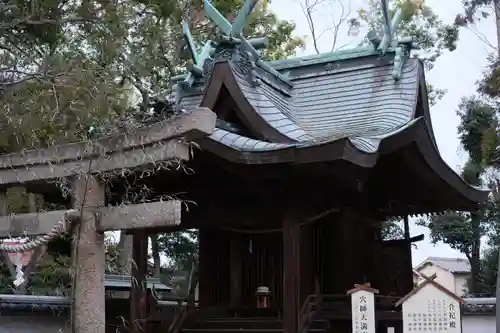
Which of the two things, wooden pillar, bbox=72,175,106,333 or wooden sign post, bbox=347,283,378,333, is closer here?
wooden pillar, bbox=72,175,106,333

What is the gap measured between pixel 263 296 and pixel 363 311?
94.9 inches

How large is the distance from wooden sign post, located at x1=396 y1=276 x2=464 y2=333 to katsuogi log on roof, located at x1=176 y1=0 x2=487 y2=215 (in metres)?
1.32

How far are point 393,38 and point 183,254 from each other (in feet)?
57.1

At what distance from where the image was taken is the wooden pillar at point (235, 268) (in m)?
8.68

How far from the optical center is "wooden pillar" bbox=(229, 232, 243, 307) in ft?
28.5

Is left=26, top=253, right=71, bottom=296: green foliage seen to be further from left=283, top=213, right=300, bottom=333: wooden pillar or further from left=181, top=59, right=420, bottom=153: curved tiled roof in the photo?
left=283, top=213, right=300, bottom=333: wooden pillar

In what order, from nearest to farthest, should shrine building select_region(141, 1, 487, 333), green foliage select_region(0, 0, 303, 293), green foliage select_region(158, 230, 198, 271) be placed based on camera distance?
shrine building select_region(141, 1, 487, 333) < green foliage select_region(0, 0, 303, 293) < green foliage select_region(158, 230, 198, 271)

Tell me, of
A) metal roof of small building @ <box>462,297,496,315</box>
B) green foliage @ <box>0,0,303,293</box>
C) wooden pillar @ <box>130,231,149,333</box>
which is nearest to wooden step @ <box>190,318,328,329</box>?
wooden pillar @ <box>130,231,149,333</box>

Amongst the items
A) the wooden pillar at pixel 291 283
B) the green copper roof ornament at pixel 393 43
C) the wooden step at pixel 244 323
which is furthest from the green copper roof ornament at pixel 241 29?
the wooden step at pixel 244 323

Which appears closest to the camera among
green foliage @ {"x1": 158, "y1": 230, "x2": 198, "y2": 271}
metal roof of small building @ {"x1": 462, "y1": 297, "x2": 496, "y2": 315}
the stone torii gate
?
the stone torii gate

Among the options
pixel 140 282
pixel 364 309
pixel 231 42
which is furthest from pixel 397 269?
pixel 231 42

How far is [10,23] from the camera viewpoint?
7461 mm

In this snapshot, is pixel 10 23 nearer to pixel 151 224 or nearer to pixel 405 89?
pixel 151 224

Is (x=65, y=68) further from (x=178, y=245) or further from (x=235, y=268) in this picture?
(x=178, y=245)
